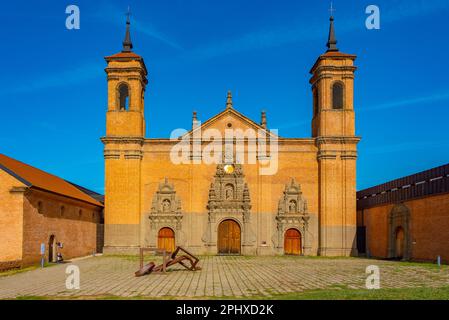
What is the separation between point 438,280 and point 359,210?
24205 mm

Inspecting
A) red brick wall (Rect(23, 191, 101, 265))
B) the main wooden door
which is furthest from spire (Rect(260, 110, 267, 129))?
red brick wall (Rect(23, 191, 101, 265))

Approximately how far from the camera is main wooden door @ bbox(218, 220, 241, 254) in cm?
3734

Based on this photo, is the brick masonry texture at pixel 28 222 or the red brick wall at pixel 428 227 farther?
the red brick wall at pixel 428 227

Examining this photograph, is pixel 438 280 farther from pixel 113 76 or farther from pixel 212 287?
pixel 113 76

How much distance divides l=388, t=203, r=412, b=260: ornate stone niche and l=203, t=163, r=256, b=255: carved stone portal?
10.4 m

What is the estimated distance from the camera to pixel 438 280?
19141 mm

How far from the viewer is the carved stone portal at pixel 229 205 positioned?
3703cm

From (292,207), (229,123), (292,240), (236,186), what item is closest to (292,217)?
(292,207)

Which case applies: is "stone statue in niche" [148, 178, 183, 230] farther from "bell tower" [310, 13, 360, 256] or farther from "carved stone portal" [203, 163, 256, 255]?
"bell tower" [310, 13, 360, 256]

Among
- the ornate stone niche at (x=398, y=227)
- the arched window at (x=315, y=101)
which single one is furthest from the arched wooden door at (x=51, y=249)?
the ornate stone niche at (x=398, y=227)

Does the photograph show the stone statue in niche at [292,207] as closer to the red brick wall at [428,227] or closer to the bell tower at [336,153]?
the bell tower at [336,153]

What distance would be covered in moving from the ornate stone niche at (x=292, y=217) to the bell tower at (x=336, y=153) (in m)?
1.24
